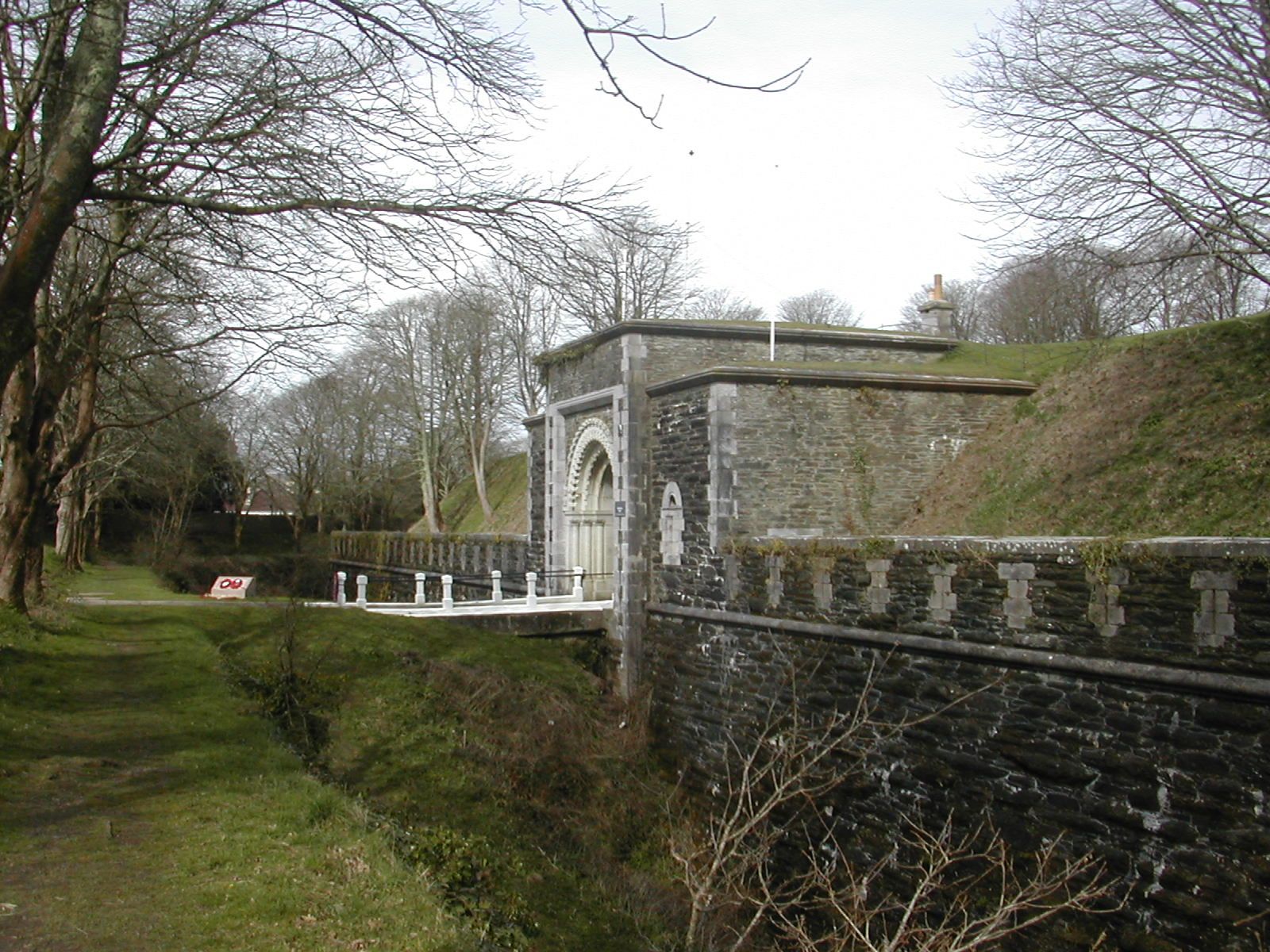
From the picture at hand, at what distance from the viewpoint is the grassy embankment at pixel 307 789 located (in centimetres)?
507

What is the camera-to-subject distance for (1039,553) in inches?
347

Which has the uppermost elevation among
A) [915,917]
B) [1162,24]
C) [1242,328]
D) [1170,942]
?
[1162,24]

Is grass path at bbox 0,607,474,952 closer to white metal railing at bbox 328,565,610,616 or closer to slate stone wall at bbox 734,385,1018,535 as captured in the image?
white metal railing at bbox 328,565,610,616

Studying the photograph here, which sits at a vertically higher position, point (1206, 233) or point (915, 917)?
point (1206, 233)

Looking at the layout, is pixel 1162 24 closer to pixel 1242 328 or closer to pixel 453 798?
pixel 1242 328

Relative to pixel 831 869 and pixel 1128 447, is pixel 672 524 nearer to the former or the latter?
pixel 1128 447

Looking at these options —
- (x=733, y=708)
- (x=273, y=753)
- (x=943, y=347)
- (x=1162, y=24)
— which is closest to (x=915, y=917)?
(x=733, y=708)

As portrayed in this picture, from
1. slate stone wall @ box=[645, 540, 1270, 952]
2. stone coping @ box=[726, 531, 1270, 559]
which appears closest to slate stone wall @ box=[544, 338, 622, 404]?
slate stone wall @ box=[645, 540, 1270, 952]

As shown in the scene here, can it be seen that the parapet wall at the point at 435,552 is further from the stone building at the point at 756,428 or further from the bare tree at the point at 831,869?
the bare tree at the point at 831,869

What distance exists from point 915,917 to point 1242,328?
297 inches

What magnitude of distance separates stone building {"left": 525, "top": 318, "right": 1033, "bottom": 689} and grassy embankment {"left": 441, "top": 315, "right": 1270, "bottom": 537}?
0.39 meters

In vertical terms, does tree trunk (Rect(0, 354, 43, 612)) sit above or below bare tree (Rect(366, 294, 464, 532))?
below

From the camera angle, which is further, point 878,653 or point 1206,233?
point 878,653

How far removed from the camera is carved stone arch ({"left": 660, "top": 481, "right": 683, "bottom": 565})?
610 inches
